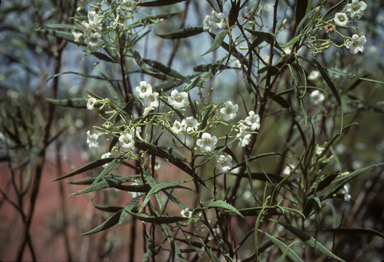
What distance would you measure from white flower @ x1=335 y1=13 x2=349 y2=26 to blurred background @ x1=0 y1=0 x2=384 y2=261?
0.28 m

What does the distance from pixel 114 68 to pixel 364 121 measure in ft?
7.90

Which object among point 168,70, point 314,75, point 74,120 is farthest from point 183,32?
point 74,120

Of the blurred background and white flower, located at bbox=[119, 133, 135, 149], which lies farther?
the blurred background

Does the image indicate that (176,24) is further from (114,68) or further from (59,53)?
(59,53)

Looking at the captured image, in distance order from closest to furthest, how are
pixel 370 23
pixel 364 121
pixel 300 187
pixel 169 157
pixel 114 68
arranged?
pixel 169 157
pixel 300 187
pixel 370 23
pixel 114 68
pixel 364 121

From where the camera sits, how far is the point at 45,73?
1.60m

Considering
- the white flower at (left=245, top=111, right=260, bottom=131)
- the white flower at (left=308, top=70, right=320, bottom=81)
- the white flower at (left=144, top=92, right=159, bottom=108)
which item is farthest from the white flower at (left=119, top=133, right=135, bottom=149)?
the white flower at (left=308, top=70, right=320, bottom=81)

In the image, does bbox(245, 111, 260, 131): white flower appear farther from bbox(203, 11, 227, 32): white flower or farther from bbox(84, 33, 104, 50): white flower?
bbox(84, 33, 104, 50): white flower

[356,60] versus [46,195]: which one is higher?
[356,60]

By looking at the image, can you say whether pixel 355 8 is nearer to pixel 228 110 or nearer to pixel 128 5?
pixel 228 110

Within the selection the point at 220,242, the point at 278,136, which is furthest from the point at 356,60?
the point at 278,136

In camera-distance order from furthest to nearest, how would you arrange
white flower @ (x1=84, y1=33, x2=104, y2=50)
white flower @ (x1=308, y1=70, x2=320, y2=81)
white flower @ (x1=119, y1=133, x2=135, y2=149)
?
white flower @ (x1=308, y1=70, x2=320, y2=81) → white flower @ (x1=84, y1=33, x2=104, y2=50) → white flower @ (x1=119, y1=133, x2=135, y2=149)

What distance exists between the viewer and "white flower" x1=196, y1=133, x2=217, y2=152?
49 cm

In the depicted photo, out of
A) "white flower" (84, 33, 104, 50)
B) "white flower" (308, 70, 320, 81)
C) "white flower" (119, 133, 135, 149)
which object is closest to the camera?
"white flower" (119, 133, 135, 149)
